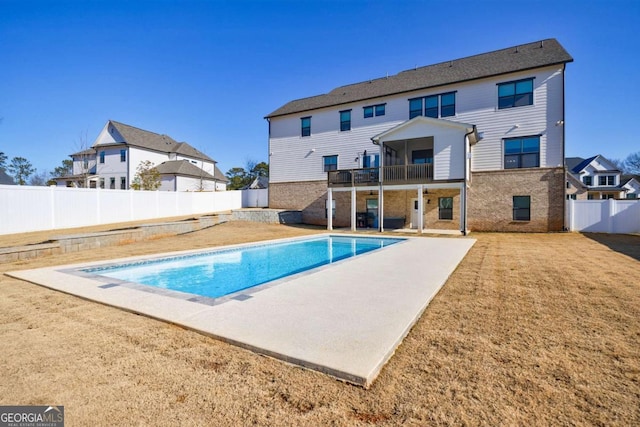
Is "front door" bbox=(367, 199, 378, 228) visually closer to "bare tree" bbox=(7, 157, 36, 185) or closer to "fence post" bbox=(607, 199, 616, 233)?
"fence post" bbox=(607, 199, 616, 233)

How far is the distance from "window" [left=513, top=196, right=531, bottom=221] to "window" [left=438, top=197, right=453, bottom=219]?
343cm

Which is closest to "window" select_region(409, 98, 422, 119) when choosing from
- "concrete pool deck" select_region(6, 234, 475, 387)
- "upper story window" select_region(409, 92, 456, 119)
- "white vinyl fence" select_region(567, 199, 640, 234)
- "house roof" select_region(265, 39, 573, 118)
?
"upper story window" select_region(409, 92, 456, 119)

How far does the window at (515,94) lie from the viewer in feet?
53.5

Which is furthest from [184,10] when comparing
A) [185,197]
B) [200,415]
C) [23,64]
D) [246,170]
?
[246,170]

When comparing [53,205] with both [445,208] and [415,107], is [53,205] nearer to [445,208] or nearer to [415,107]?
[415,107]

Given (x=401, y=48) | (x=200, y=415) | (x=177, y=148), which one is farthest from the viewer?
(x=177, y=148)

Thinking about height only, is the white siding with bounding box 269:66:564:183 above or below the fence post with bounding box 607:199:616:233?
above

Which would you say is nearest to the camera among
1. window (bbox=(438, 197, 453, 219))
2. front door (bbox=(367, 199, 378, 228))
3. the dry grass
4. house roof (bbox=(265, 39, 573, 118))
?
the dry grass

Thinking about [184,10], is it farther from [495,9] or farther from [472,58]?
[472,58]

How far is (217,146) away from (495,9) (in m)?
40.9

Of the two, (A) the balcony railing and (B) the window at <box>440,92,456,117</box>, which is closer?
(A) the balcony railing

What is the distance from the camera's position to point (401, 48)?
1983cm

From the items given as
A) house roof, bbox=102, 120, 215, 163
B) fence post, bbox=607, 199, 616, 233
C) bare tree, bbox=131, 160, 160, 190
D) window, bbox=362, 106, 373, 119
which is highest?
house roof, bbox=102, 120, 215, 163

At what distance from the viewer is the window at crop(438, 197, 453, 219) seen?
18.2m
